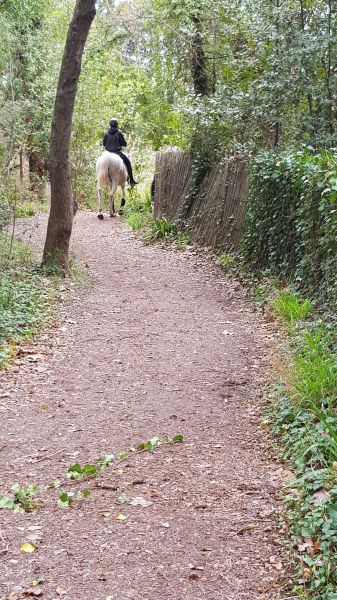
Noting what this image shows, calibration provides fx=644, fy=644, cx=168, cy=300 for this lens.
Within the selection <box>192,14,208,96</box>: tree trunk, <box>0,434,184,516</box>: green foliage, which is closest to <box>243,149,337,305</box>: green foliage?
<box>0,434,184,516</box>: green foliage

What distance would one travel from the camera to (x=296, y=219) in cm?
882

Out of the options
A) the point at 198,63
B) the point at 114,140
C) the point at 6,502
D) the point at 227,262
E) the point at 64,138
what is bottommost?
the point at 6,502

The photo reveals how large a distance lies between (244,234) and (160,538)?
798cm

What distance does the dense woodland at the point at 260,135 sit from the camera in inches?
189

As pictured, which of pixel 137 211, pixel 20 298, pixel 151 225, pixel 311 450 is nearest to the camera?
pixel 311 450

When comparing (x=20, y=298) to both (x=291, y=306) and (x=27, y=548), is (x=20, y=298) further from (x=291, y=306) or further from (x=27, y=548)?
(x=27, y=548)

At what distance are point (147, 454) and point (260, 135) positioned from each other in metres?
9.61

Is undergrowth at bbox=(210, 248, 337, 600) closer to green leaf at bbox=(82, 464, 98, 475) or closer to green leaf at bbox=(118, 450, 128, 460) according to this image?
green leaf at bbox=(118, 450, 128, 460)

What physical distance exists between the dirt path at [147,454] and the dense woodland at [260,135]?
35 centimetres

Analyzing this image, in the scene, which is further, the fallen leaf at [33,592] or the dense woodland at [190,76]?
the dense woodland at [190,76]

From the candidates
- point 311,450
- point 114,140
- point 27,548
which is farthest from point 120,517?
point 114,140

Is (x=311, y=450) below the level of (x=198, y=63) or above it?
below

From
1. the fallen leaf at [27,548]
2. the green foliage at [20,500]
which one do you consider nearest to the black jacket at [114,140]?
the green foliage at [20,500]

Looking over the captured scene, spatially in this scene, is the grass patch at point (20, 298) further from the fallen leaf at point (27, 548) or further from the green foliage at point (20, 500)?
the fallen leaf at point (27, 548)
